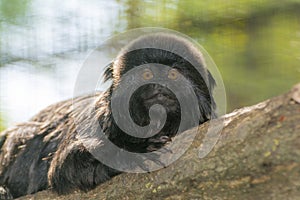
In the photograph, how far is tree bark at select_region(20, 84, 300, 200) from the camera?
1913mm

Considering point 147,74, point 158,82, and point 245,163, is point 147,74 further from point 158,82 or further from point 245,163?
point 245,163

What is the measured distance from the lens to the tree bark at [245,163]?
1.91 m

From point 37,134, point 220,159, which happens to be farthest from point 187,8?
point 37,134

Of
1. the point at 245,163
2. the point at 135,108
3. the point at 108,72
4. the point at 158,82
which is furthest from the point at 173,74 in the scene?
the point at 245,163

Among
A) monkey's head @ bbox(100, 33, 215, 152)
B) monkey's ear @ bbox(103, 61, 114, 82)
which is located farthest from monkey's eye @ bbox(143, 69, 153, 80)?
monkey's ear @ bbox(103, 61, 114, 82)

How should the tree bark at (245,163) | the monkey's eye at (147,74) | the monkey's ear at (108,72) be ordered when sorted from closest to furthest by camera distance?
the tree bark at (245,163)
the monkey's eye at (147,74)
the monkey's ear at (108,72)

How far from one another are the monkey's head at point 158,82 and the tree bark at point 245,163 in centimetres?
37

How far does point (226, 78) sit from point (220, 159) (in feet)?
2.10

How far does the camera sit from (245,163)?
2.02 m

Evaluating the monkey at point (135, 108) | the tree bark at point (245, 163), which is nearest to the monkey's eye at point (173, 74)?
the monkey at point (135, 108)

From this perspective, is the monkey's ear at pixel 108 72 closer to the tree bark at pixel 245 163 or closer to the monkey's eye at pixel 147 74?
the monkey's eye at pixel 147 74

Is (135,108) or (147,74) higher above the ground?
(147,74)

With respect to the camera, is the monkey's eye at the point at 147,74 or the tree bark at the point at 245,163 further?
the monkey's eye at the point at 147,74

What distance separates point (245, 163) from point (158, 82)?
751 mm
